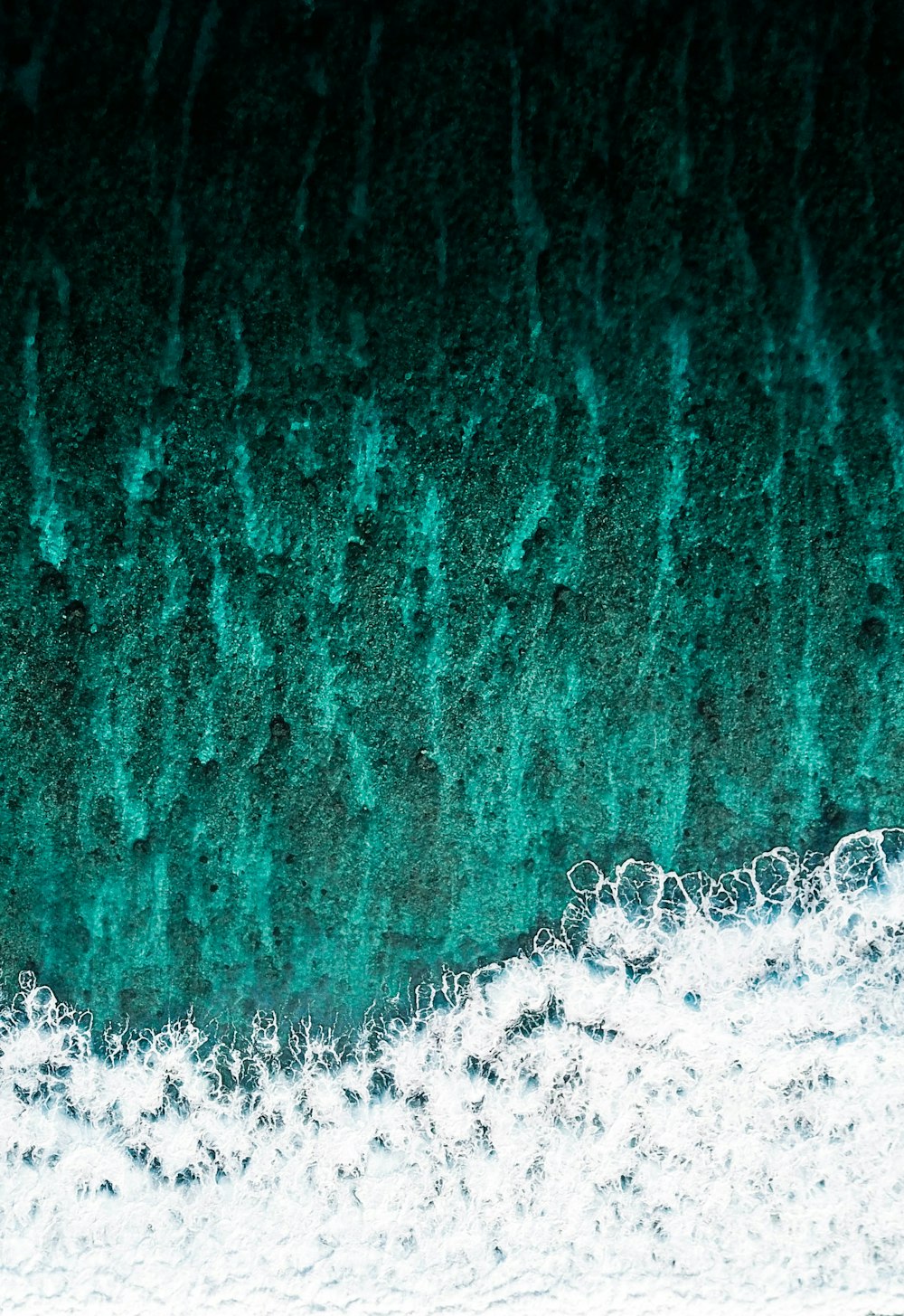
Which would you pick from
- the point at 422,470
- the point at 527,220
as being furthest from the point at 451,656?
the point at 527,220

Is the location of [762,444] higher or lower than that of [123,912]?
higher

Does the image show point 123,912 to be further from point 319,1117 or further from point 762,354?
point 762,354

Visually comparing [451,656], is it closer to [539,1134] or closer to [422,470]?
[422,470]

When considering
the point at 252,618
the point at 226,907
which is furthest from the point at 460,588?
the point at 226,907

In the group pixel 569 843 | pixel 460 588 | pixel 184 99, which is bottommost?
pixel 569 843

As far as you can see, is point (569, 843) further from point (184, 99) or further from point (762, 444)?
point (184, 99)
